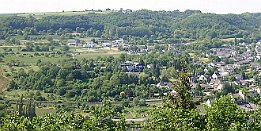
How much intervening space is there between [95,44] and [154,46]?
31.6 ft

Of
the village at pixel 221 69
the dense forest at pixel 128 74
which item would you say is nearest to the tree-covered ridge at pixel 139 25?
the dense forest at pixel 128 74

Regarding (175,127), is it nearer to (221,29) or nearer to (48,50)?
(48,50)

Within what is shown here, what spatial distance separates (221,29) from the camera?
300 feet

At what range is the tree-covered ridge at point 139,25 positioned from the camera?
84.2 metres

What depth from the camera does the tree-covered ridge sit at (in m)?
84.2

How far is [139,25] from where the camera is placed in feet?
316

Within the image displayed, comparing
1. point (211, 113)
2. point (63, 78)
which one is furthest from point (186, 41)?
point (211, 113)

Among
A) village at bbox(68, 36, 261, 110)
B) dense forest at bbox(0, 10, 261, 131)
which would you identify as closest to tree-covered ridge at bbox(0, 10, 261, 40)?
dense forest at bbox(0, 10, 261, 131)

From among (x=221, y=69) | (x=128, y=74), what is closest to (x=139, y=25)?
(x=221, y=69)

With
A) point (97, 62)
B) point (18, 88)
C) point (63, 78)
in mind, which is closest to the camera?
point (18, 88)

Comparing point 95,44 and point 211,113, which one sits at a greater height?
point 211,113

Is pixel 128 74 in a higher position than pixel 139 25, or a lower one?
lower

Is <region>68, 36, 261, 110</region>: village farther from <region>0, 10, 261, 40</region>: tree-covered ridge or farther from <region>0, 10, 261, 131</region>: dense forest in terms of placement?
<region>0, 10, 261, 40</region>: tree-covered ridge

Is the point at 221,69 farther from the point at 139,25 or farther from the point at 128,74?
the point at 139,25
